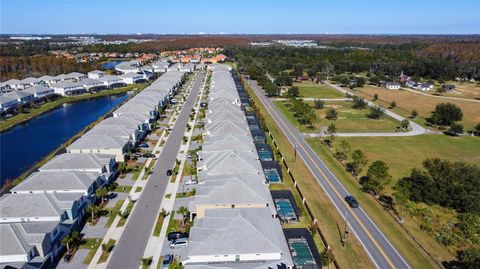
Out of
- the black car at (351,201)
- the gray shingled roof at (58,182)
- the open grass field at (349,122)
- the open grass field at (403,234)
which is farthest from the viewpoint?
→ the open grass field at (349,122)

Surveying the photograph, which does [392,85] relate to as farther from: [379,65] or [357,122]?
[357,122]

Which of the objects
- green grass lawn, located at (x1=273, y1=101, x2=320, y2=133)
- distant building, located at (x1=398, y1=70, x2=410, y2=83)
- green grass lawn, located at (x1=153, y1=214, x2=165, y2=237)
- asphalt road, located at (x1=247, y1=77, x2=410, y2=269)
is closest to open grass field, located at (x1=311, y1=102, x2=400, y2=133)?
green grass lawn, located at (x1=273, y1=101, x2=320, y2=133)

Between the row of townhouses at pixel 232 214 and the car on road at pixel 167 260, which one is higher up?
the row of townhouses at pixel 232 214

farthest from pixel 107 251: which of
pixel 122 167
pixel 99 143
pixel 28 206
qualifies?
pixel 99 143

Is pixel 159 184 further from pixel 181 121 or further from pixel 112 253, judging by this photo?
pixel 181 121

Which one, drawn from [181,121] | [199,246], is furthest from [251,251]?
[181,121]

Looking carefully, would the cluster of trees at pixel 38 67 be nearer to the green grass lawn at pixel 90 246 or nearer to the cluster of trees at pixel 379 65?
the cluster of trees at pixel 379 65

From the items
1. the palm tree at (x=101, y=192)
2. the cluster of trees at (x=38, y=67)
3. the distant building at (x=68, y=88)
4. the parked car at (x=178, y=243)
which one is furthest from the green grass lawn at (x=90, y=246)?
the cluster of trees at (x=38, y=67)
